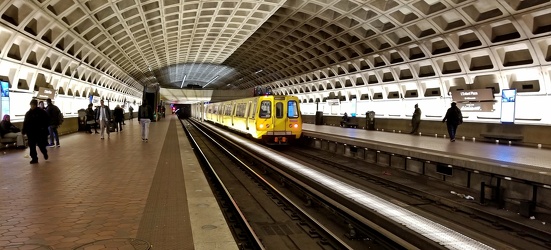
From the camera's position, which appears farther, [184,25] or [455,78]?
[184,25]

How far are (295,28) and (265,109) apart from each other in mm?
11965

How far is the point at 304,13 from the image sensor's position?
25.3 meters

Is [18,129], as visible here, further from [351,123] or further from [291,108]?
[351,123]

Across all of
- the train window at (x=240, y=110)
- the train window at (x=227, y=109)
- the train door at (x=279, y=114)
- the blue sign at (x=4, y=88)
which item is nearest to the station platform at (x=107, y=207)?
the blue sign at (x=4, y=88)

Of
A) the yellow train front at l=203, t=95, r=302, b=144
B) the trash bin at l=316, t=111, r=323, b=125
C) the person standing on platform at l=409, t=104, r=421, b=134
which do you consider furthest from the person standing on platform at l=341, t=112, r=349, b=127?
the yellow train front at l=203, t=95, r=302, b=144

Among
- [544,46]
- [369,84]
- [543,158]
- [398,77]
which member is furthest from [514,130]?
[369,84]

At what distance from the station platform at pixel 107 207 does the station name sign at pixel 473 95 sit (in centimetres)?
1448

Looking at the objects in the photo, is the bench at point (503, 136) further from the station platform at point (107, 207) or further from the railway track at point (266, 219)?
the station platform at point (107, 207)

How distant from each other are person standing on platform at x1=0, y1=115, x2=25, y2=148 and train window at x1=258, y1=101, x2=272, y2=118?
394 inches

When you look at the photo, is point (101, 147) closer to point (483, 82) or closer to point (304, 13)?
point (304, 13)

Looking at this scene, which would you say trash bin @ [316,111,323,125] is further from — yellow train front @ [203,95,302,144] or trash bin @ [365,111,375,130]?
yellow train front @ [203,95,302,144]

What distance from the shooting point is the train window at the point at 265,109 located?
18422 millimetres

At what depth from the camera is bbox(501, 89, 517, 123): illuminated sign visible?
50.8 ft

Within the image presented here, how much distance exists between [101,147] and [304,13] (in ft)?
54.6
